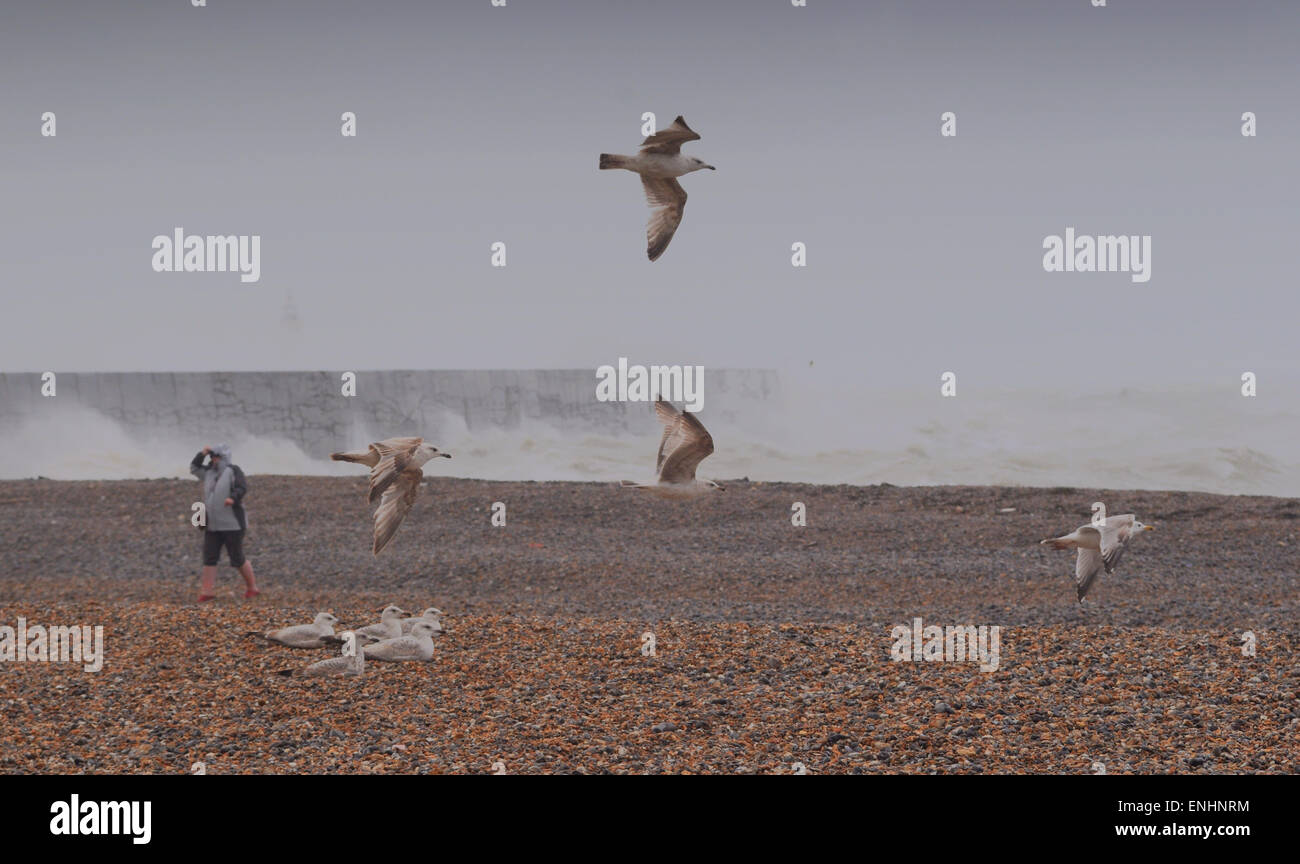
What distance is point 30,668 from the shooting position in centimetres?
988

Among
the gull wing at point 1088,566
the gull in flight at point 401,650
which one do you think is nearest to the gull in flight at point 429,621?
the gull in flight at point 401,650

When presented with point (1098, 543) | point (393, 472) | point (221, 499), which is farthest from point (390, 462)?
point (221, 499)

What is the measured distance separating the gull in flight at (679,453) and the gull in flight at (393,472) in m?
1.30

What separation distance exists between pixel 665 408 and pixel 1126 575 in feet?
33.1

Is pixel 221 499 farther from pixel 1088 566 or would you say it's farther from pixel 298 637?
pixel 1088 566

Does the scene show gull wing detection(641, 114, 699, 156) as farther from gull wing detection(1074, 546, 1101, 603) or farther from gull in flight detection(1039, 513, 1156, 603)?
gull wing detection(1074, 546, 1101, 603)

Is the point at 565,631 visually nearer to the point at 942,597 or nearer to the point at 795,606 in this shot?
the point at 795,606

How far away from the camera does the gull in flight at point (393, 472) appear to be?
6871mm

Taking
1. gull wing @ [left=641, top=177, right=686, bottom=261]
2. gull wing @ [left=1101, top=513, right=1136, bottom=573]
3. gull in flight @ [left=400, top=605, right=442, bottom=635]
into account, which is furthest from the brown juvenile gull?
gull wing @ [left=1101, top=513, right=1136, bottom=573]

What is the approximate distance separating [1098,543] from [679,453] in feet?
9.06

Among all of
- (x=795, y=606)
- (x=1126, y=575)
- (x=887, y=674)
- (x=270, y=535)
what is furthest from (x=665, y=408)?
(x=270, y=535)

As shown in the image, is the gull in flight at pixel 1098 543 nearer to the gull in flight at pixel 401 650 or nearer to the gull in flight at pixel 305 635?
the gull in flight at pixel 401 650

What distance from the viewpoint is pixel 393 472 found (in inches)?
272

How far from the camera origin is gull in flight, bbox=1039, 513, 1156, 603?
7852mm
